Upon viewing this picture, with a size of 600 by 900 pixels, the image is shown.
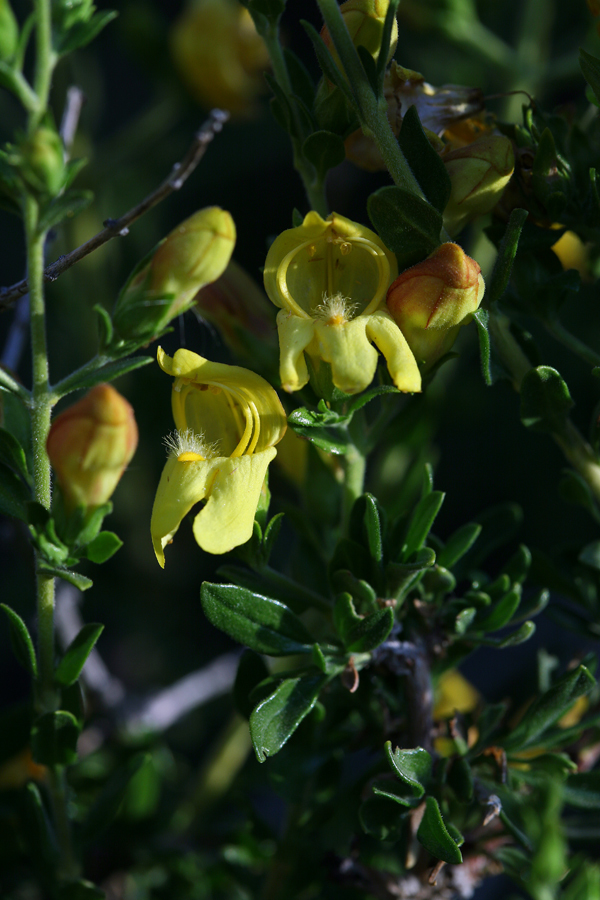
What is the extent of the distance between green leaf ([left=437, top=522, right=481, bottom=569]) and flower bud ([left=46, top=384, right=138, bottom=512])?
0.38 meters

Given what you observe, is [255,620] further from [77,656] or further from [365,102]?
[365,102]

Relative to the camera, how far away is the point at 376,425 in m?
0.91

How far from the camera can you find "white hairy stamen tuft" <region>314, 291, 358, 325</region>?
75cm

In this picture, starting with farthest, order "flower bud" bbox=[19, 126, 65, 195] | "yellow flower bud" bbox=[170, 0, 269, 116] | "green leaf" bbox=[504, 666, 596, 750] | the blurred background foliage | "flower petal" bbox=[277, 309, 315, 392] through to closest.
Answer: "yellow flower bud" bbox=[170, 0, 269, 116] → the blurred background foliage → "green leaf" bbox=[504, 666, 596, 750] → "flower petal" bbox=[277, 309, 315, 392] → "flower bud" bbox=[19, 126, 65, 195]

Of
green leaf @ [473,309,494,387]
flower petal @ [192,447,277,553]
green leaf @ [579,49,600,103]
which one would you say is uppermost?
green leaf @ [579,49,600,103]

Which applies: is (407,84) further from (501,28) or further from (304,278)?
(501,28)

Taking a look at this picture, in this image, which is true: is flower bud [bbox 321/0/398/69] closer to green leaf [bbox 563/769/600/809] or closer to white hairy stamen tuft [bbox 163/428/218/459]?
white hairy stamen tuft [bbox 163/428/218/459]

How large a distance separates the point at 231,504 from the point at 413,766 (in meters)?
0.31

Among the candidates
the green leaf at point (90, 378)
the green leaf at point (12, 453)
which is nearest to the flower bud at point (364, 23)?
the green leaf at point (90, 378)

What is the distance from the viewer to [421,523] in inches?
32.3

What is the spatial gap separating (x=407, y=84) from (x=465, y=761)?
717 mm

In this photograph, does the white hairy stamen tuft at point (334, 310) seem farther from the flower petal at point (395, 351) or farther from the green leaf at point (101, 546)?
the green leaf at point (101, 546)

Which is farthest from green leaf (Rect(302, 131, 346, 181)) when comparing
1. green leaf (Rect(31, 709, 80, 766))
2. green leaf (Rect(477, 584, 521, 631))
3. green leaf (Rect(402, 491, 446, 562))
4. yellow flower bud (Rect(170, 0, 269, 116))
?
yellow flower bud (Rect(170, 0, 269, 116))

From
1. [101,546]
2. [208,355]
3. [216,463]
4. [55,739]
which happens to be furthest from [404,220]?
[208,355]
